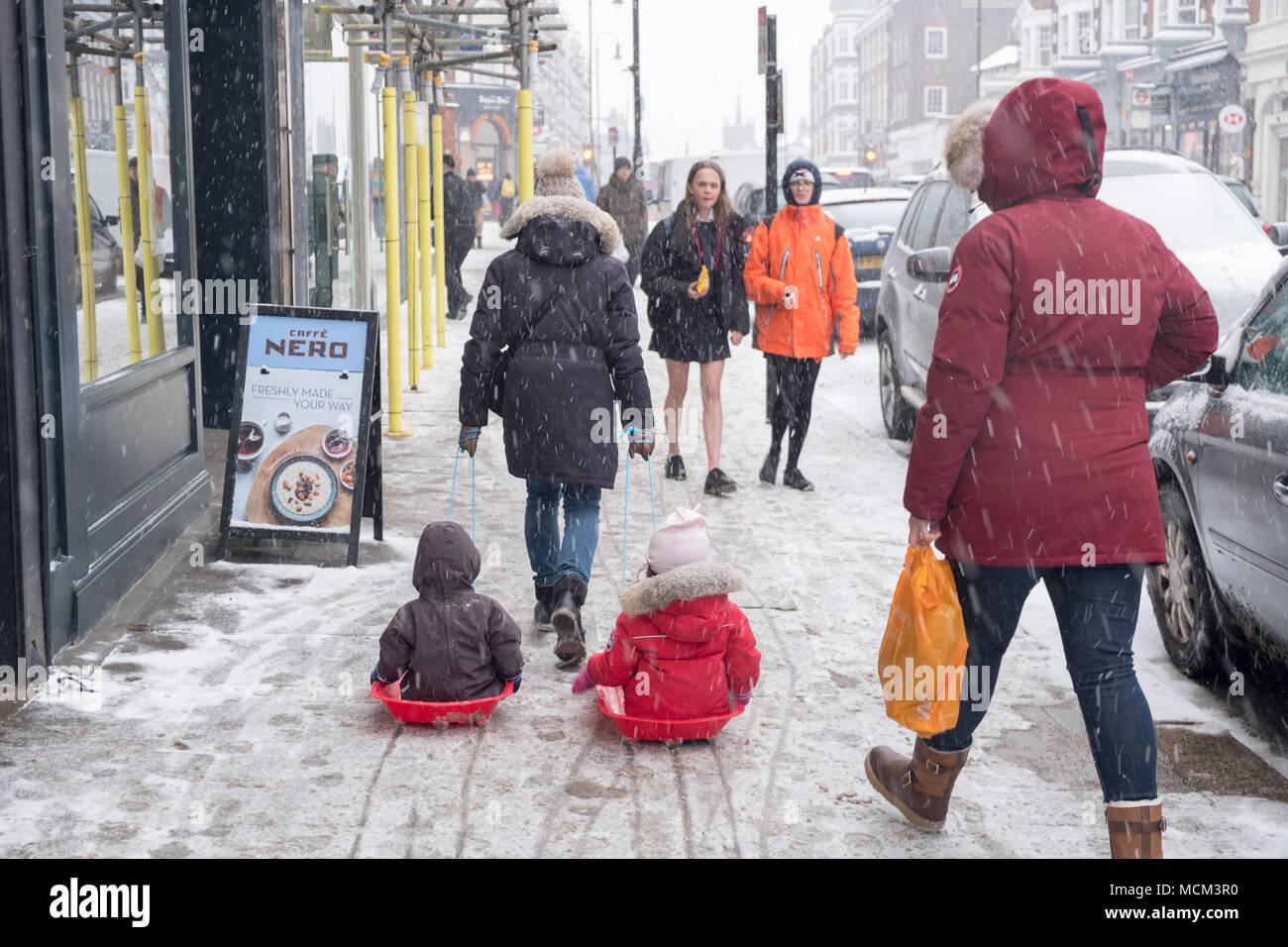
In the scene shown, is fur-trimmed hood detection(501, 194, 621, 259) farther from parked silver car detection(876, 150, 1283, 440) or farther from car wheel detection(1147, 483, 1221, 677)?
parked silver car detection(876, 150, 1283, 440)

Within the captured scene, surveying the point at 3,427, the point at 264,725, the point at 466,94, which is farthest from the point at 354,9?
the point at 466,94

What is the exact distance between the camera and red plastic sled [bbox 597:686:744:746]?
4641 millimetres

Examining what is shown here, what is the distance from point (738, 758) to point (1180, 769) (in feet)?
4.47

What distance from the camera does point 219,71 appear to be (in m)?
9.34

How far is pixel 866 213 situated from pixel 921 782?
46.4 feet

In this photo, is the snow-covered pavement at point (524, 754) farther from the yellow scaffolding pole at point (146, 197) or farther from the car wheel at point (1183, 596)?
the yellow scaffolding pole at point (146, 197)

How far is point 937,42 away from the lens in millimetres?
86938

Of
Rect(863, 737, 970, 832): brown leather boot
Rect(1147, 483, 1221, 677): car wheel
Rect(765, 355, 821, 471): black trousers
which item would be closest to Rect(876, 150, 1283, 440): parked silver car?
Rect(765, 355, 821, 471): black trousers

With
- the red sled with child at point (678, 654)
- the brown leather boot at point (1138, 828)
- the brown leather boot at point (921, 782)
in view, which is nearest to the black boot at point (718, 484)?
the red sled with child at point (678, 654)

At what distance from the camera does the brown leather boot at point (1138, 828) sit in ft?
11.6

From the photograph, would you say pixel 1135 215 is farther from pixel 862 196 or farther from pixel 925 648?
pixel 862 196

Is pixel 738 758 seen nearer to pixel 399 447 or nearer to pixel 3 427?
pixel 3 427

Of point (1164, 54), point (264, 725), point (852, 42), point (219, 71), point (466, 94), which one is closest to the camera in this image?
point (264, 725)

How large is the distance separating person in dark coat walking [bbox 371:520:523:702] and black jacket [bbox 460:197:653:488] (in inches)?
33.1
